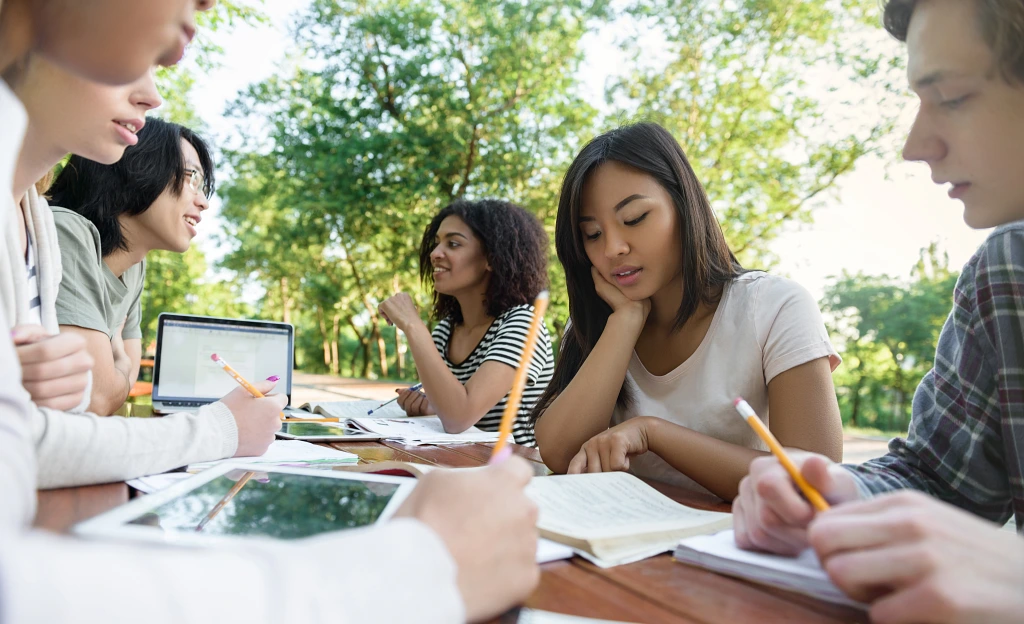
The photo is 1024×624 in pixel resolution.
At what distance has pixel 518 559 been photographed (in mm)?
598

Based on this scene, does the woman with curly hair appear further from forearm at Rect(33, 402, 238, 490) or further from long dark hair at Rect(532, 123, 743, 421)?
forearm at Rect(33, 402, 238, 490)

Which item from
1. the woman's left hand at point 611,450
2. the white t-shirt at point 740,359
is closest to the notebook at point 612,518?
the woman's left hand at point 611,450

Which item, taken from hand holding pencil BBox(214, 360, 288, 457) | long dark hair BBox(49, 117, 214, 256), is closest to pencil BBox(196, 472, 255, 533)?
hand holding pencil BBox(214, 360, 288, 457)

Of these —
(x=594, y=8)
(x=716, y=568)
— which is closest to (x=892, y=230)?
(x=594, y=8)

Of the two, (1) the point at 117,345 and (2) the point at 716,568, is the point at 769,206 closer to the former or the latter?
(1) the point at 117,345

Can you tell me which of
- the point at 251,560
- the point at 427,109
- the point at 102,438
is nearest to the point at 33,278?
the point at 102,438

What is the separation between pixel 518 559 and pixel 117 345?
2351 millimetres

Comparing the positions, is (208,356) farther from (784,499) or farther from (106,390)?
(784,499)

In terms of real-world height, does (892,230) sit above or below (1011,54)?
above

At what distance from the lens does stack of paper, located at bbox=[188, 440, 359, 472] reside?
49.2 inches

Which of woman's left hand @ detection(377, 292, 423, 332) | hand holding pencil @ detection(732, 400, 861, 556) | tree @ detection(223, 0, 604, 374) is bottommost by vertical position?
hand holding pencil @ detection(732, 400, 861, 556)

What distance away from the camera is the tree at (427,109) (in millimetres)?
6867

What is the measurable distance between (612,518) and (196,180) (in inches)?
82.5

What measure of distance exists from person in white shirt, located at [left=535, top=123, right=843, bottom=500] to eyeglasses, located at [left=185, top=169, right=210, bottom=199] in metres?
1.35
